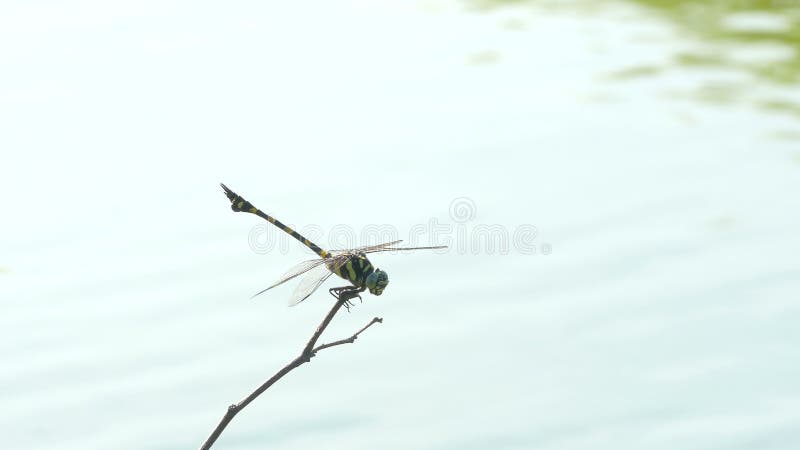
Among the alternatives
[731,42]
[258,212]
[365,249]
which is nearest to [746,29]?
[731,42]

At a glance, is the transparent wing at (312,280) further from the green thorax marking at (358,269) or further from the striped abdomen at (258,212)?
the green thorax marking at (358,269)

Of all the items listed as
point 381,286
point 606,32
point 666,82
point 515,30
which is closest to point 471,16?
point 515,30

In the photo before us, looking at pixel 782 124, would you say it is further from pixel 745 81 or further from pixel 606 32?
pixel 606 32

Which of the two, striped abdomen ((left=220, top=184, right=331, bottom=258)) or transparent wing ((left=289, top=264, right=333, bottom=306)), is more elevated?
striped abdomen ((left=220, top=184, right=331, bottom=258))

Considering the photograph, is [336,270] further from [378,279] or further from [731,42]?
[731,42]

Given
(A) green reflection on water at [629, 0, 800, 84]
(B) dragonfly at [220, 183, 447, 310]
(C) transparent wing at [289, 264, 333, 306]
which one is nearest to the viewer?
(B) dragonfly at [220, 183, 447, 310]

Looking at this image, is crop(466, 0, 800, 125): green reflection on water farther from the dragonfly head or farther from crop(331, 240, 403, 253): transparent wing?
the dragonfly head

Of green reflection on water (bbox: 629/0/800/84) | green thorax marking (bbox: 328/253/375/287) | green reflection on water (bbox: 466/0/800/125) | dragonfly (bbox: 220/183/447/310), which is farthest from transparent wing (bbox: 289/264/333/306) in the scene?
green reflection on water (bbox: 629/0/800/84)

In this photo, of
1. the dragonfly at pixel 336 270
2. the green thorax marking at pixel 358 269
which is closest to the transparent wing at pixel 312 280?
the dragonfly at pixel 336 270
